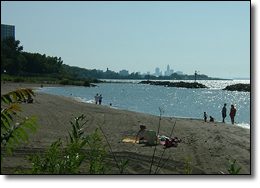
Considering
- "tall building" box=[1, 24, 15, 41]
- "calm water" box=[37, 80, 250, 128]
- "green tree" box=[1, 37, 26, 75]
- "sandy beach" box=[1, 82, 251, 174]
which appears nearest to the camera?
"tall building" box=[1, 24, 15, 41]

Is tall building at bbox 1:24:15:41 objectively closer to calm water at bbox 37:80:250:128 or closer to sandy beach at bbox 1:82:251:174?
sandy beach at bbox 1:82:251:174

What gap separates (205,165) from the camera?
910 centimetres

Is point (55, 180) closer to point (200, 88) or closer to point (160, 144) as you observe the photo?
point (160, 144)

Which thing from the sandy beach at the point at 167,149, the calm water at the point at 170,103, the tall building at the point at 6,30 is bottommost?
the calm water at the point at 170,103

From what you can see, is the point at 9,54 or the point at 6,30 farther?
the point at 9,54

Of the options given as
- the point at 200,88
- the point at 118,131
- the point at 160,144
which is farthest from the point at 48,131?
the point at 200,88

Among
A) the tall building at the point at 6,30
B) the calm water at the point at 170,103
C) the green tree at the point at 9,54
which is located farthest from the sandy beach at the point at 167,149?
the tall building at the point at 6,30

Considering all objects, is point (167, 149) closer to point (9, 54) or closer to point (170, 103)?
point (9, 54)

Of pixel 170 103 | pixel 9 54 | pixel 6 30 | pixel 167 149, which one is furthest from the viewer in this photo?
pixel 170 103

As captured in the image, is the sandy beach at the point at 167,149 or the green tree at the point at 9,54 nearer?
the green tree at the point at 9,54

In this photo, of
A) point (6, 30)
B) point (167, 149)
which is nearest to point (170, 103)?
point (167, 149)

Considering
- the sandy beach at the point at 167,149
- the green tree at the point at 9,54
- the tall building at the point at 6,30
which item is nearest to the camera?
the tall building at the point at 6,30

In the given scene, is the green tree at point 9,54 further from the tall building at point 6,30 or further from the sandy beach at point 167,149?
the sandy beach at point 167,149

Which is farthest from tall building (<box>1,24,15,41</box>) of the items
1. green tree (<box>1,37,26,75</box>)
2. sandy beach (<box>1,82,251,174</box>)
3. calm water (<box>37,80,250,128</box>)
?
calm water (<box>37,80,250,128</box>)
